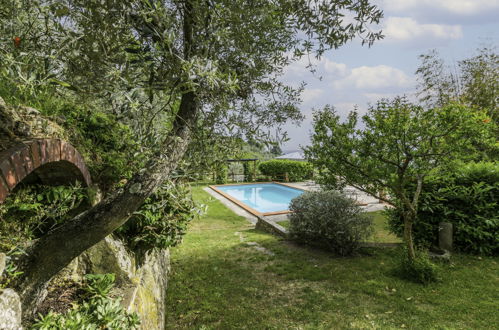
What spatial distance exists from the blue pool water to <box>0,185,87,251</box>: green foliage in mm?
11752

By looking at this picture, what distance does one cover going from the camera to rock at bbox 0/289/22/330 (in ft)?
4.78

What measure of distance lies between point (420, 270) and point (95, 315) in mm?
4677

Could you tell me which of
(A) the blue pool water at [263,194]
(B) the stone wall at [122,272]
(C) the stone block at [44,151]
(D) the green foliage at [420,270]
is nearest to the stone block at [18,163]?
(C) the stone block at [44,151]

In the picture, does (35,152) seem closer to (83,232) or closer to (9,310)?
(83,232)

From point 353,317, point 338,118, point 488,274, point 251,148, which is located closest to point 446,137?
point 338,118

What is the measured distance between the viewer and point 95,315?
1991 millimetres

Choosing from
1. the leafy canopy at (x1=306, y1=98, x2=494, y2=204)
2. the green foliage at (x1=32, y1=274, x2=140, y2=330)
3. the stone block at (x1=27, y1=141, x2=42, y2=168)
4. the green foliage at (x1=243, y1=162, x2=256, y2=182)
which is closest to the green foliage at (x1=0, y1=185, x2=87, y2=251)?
the stone block at (x1=27, y1=141, x2=42, y2=168)

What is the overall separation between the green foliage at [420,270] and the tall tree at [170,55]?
366 cm

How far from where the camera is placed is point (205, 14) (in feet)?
5.37

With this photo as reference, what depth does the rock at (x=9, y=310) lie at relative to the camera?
1456 millimetres

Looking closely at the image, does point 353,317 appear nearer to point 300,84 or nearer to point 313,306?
point 313,306

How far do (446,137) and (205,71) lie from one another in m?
4.55

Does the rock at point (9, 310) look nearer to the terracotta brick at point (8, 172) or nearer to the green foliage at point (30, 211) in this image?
the green foliage at point (30, 211)

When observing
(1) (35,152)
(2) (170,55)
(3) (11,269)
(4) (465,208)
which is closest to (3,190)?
(1) (35,152)
